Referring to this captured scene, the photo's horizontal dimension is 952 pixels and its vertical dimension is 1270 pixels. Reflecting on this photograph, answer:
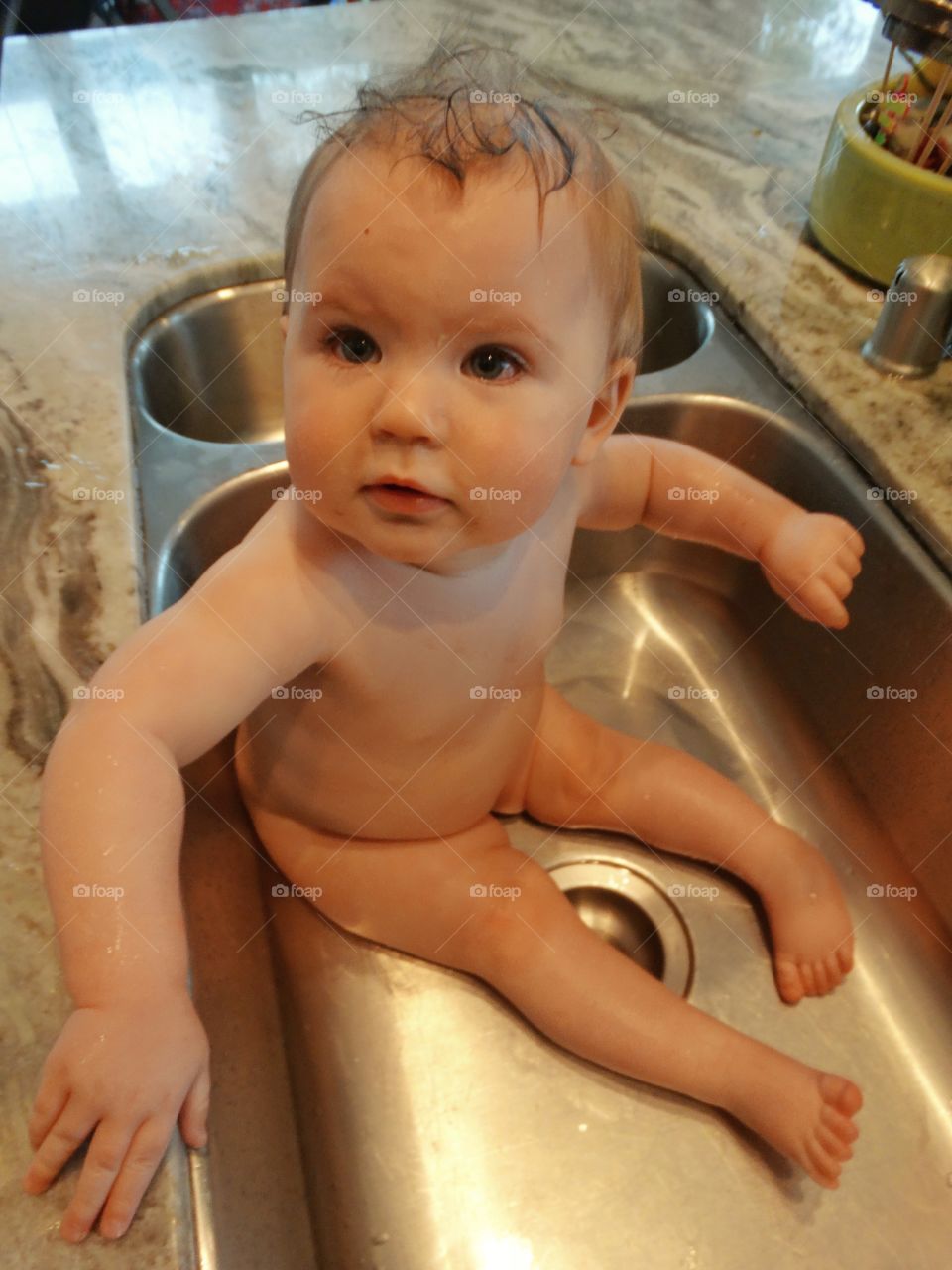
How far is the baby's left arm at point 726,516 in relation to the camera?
0.70m

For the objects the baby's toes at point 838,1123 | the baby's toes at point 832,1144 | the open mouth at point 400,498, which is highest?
the open mouth at point 400,498

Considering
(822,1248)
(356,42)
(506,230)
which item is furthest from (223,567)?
(356,42)

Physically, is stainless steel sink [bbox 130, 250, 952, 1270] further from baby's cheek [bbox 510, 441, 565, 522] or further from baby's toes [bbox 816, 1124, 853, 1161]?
baby's cheek [bbox 510, 441, 565, 522]

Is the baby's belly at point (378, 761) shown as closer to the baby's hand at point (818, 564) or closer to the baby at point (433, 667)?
the baby at point (433, 667)

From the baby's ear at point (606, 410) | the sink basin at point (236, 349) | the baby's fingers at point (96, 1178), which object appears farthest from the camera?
the sink basin at point (236, 349)

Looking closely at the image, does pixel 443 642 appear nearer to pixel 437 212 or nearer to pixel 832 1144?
pixel 437 212

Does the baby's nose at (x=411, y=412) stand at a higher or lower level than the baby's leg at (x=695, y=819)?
higher

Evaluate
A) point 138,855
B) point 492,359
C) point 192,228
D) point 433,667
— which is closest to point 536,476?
point 492,359

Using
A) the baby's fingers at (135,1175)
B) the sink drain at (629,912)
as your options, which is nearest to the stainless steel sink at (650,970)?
the sink drain at (629,912)

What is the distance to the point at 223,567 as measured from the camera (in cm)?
55

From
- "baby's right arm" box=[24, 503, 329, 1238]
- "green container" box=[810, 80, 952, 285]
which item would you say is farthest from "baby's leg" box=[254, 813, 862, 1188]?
"green container" box=[810, 80, 952, 285]

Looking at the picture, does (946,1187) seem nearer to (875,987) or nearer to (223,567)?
(875,987)

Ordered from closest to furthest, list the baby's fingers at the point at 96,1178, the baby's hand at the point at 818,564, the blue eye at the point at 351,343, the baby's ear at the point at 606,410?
the baby's fingers at the point at 96,1178, the blue eye at the point at 351,343, the baby's ear at the point at 606,410, the baby's hand at the point at 818,564

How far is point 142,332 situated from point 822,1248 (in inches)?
35.7
